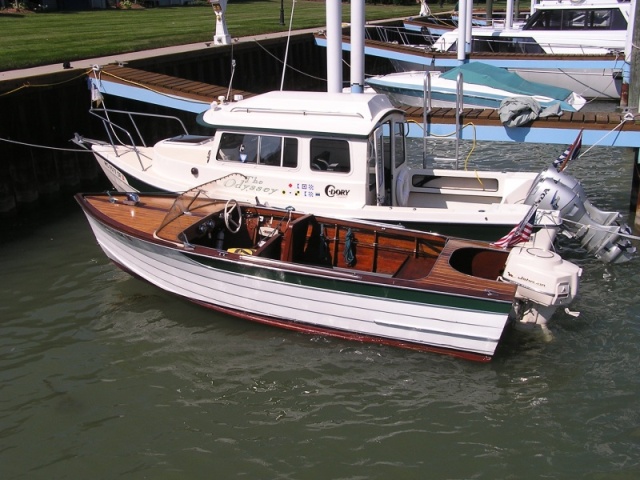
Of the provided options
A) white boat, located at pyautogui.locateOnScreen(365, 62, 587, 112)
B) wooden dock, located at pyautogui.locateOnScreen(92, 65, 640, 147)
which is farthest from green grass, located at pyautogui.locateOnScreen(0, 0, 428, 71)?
white boat, located at pyautogui.locateOnScreen(365, 62, 587, 112)

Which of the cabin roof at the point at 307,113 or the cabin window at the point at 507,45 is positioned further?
the cabin window at the point at 507,45

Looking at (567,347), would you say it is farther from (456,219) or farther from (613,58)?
(613,58)

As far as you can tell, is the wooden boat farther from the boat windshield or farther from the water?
the water

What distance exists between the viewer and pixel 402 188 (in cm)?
1138

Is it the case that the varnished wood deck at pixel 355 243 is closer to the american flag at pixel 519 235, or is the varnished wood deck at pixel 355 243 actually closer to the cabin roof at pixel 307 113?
the american flag at pixel 519 235

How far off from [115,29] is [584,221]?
828 inches

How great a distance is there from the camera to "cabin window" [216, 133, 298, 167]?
10.9m

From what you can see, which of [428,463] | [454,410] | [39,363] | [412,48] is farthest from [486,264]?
[412,48]

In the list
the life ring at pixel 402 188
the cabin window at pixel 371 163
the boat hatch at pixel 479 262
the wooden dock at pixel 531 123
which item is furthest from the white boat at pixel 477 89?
the boat hatch at pixel 479 262

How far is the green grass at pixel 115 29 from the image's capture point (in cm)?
1941

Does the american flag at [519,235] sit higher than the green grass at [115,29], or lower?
lower

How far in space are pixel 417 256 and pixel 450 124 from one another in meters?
4.19

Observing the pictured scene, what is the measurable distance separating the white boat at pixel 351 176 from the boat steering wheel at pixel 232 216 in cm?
55

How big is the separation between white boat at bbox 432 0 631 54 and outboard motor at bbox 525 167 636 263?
51.9ft
